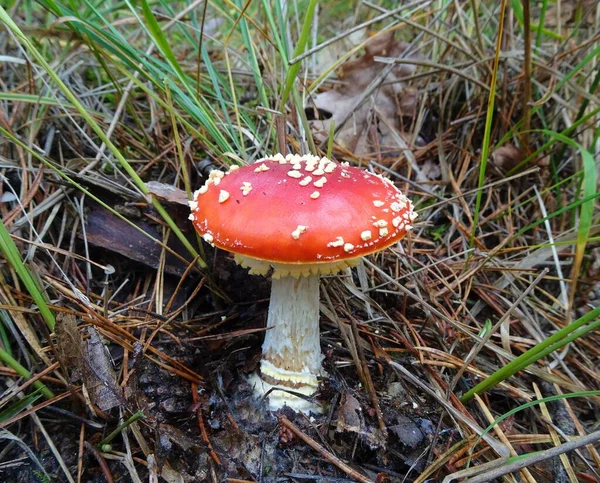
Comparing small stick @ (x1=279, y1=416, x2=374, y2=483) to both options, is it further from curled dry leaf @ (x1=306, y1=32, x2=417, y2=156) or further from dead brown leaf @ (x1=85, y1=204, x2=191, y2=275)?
curled dry leaf @ (x1=306, y1=32, x2=417, y2=156)

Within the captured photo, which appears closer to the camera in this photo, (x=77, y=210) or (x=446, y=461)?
(x=446, y=461)

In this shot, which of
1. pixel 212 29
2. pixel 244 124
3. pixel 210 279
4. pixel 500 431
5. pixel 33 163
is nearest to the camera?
pixel 500 431

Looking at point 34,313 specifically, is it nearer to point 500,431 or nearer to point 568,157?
point 500,431

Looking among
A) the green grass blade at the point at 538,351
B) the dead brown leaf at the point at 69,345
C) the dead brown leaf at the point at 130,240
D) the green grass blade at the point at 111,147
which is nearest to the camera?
the green grass blade at the point at 538,351

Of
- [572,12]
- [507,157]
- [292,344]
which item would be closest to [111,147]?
[292,344]

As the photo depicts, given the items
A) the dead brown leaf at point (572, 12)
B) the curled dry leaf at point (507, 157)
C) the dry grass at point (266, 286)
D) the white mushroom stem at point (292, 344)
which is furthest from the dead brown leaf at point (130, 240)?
the dead brown leaf at point (572, 12)

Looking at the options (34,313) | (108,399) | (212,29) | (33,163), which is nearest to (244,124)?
Answer: (33,163)

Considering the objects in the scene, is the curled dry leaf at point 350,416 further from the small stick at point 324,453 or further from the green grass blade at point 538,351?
the green grass blade at point 538,351

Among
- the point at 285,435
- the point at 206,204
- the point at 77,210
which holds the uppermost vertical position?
the point at 206,204
